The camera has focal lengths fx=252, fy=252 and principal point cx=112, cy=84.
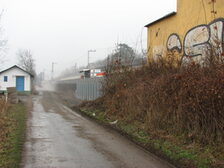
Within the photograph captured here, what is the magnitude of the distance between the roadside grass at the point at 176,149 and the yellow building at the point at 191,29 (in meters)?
3.02

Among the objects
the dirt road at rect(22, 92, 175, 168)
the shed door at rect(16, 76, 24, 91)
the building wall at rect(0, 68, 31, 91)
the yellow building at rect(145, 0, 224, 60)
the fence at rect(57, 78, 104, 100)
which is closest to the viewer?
the dirt road at rect(22, 92, 175, 168)

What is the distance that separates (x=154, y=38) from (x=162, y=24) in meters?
1.21

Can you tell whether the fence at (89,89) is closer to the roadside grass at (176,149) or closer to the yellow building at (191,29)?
the yellow building at (191,29)

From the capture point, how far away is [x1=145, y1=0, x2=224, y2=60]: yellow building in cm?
1012

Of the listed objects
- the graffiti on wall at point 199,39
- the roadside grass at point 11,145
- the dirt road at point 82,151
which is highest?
the graffiti on wall at point 199,39

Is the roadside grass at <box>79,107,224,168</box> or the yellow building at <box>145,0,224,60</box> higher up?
the yellow building at <box>145,0,224,60</box>

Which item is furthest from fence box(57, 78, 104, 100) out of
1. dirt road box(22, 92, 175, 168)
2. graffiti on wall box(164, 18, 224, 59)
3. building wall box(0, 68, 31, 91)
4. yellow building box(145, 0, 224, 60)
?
dirt road box(22, 92, 175, 168)

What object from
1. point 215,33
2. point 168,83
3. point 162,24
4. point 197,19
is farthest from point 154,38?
point 168,83

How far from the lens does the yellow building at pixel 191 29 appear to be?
10.1 m

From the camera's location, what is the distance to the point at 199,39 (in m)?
11.1

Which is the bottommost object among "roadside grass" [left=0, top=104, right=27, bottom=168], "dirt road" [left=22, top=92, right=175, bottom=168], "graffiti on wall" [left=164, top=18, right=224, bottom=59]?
"dirt road" [left=22, top=92, right=175, bottom=168]

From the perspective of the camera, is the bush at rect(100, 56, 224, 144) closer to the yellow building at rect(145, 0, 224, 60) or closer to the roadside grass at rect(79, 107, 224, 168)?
the roadside grass at rect(79, 107, 224, 168)

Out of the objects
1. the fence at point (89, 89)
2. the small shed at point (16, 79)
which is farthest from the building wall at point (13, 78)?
the fence at point (89, 89)

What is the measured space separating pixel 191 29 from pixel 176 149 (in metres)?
7.25
